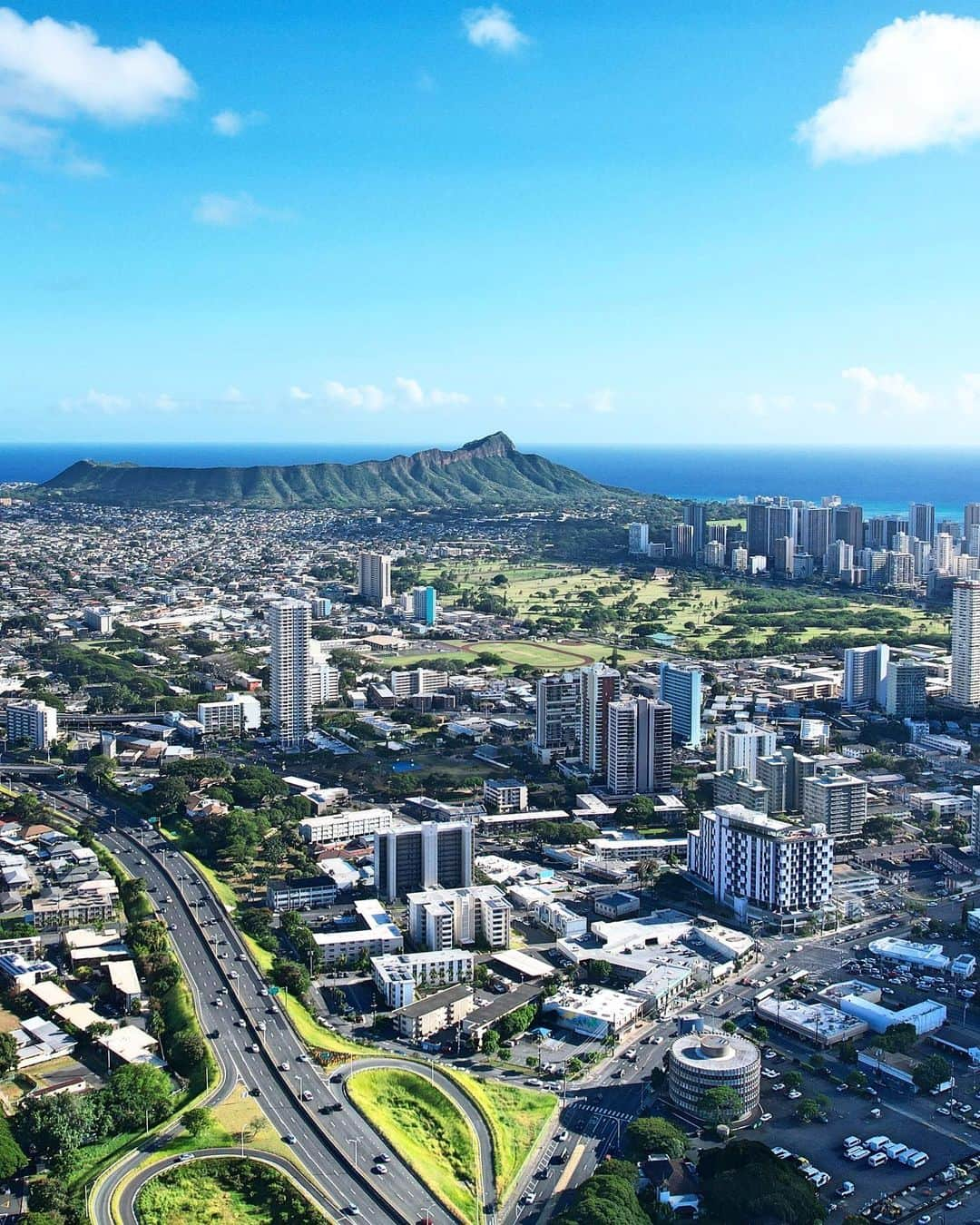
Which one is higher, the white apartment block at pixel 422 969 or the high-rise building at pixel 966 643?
Answer: the high-rise building at pixel 966 643

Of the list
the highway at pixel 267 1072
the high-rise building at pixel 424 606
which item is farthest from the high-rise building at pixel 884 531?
the highway at pixel 267 1072

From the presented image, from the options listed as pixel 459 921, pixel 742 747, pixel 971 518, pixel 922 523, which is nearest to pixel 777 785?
pixel 742 747

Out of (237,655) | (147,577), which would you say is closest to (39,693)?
(237,655)

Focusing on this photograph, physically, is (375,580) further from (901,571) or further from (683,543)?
(901,571)

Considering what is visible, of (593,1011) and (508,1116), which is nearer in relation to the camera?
(508,1116)

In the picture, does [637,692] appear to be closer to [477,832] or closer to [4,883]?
[477,832]

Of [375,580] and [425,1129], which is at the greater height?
[375,580]

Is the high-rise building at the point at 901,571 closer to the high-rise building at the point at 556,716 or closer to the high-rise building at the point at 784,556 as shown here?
the high-rise building at the point at 784,556
